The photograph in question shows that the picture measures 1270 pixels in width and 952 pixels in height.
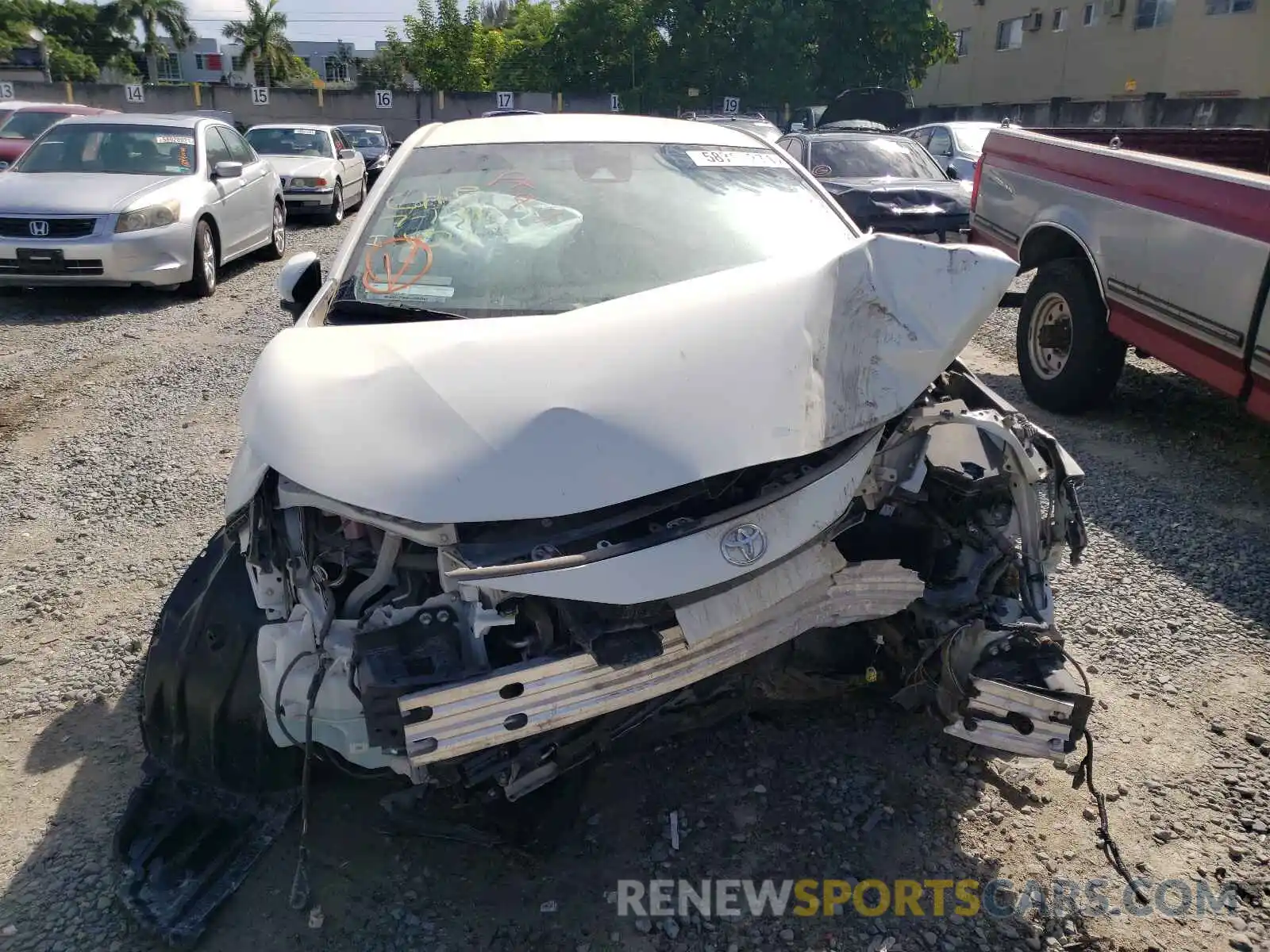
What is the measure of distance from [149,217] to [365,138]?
12.9 metres

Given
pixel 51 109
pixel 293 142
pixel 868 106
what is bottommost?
pixel 293 142

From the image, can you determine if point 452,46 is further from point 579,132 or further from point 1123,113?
point 579,132

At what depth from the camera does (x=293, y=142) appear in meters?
14.7

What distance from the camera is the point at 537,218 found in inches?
134

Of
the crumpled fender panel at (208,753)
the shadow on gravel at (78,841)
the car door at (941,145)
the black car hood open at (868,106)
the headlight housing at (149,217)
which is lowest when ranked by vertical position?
the shadow on gravel at (78,841)

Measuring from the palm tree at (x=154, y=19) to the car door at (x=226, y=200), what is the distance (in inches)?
2269

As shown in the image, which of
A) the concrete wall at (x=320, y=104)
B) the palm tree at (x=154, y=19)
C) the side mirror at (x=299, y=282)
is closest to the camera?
the side mirror at (x=299, y=282)

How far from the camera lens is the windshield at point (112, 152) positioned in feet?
28.6

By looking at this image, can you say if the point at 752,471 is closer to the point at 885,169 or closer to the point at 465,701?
the point at 465,701

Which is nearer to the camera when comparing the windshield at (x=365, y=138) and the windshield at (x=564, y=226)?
the windshield at (x=564, y=226)

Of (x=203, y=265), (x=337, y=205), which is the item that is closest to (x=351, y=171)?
(x=337, y=205)

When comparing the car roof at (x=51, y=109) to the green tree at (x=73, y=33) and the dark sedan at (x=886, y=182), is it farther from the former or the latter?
the green tree at (x=73, y=33)

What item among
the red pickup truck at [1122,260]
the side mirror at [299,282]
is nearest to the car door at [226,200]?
the side mirror at [299,282]

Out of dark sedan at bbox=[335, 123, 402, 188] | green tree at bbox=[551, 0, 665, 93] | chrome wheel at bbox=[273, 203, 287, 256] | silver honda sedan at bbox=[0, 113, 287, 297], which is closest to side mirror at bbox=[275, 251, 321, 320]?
silver honda sedan at bbox=[0, 113, 287, 297]
